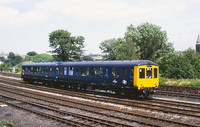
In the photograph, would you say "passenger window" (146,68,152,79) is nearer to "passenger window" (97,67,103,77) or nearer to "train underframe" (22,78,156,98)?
"train underframe" (22,78,156,98)

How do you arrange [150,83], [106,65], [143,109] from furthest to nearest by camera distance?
[106,65], [150,83], [143,109]

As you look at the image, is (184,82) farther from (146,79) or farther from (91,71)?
(91,71)

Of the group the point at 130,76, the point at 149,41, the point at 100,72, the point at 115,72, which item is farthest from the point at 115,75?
the point at 149,41

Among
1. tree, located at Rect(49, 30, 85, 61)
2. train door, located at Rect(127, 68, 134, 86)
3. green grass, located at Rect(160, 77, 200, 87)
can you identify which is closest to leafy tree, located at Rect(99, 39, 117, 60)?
tree, located at Rect(49, 30, 85, 61)

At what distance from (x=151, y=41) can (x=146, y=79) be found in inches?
1362

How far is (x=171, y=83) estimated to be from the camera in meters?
27.2

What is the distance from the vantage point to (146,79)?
1794 cm

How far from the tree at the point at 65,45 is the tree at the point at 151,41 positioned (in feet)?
61.1

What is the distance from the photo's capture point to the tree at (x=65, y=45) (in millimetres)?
62963

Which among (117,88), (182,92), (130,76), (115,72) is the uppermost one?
(115,72)

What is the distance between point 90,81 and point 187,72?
66.6ft

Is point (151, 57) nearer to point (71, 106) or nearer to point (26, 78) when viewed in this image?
point (26, 78)

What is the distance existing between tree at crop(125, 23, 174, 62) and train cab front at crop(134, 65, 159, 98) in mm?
31437

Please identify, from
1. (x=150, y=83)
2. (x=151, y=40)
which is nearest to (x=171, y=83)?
(x=150, y=83)
